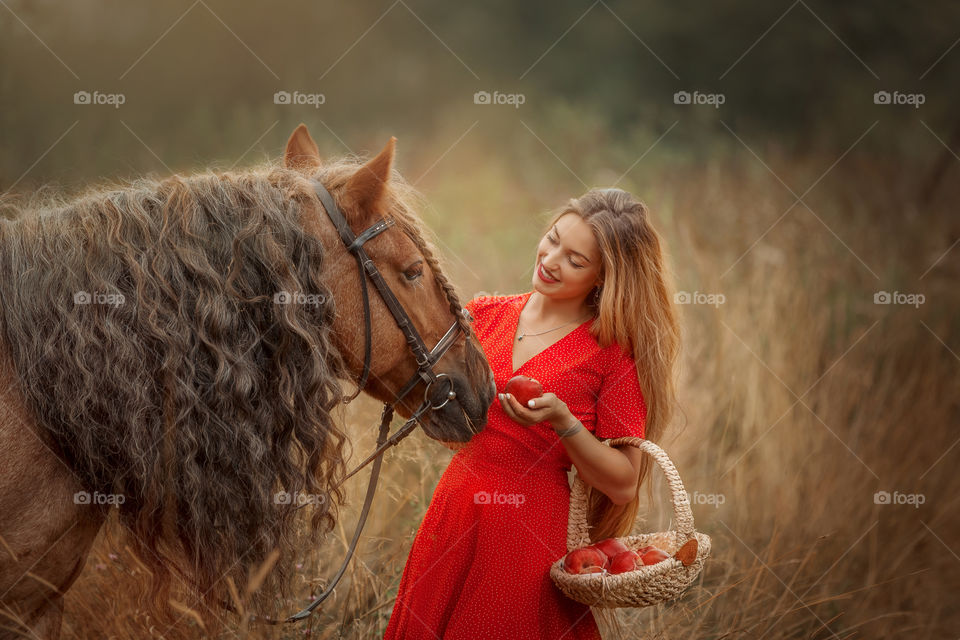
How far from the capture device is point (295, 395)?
75.6 inches

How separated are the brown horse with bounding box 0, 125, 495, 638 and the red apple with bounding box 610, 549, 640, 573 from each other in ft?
2.93

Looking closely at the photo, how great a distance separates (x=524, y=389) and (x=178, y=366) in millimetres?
974

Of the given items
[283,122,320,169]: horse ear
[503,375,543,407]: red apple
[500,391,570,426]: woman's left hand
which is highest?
[283,122,320,169]: horse ear

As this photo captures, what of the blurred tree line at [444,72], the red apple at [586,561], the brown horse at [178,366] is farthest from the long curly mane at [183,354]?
the blurred tree line at [444,72]

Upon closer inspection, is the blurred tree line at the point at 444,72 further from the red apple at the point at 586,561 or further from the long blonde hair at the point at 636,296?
the red apple at the point at 586,561

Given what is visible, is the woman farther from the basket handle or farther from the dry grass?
the dry grass

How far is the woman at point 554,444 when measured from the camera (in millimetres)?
2201

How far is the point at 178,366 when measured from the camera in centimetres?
177

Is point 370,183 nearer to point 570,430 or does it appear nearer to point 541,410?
point 541,410

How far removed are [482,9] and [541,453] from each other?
547cm

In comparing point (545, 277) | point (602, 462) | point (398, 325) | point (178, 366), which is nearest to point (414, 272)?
point (398, 325)

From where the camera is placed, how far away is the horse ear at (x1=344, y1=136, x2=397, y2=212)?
1918 millimetres

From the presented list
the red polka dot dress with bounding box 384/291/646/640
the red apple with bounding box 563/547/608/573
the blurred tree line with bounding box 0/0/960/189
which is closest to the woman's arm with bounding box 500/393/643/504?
the red polka dot dress with bounding box 384/291/646/640

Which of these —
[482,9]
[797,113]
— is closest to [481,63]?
[482,9]
